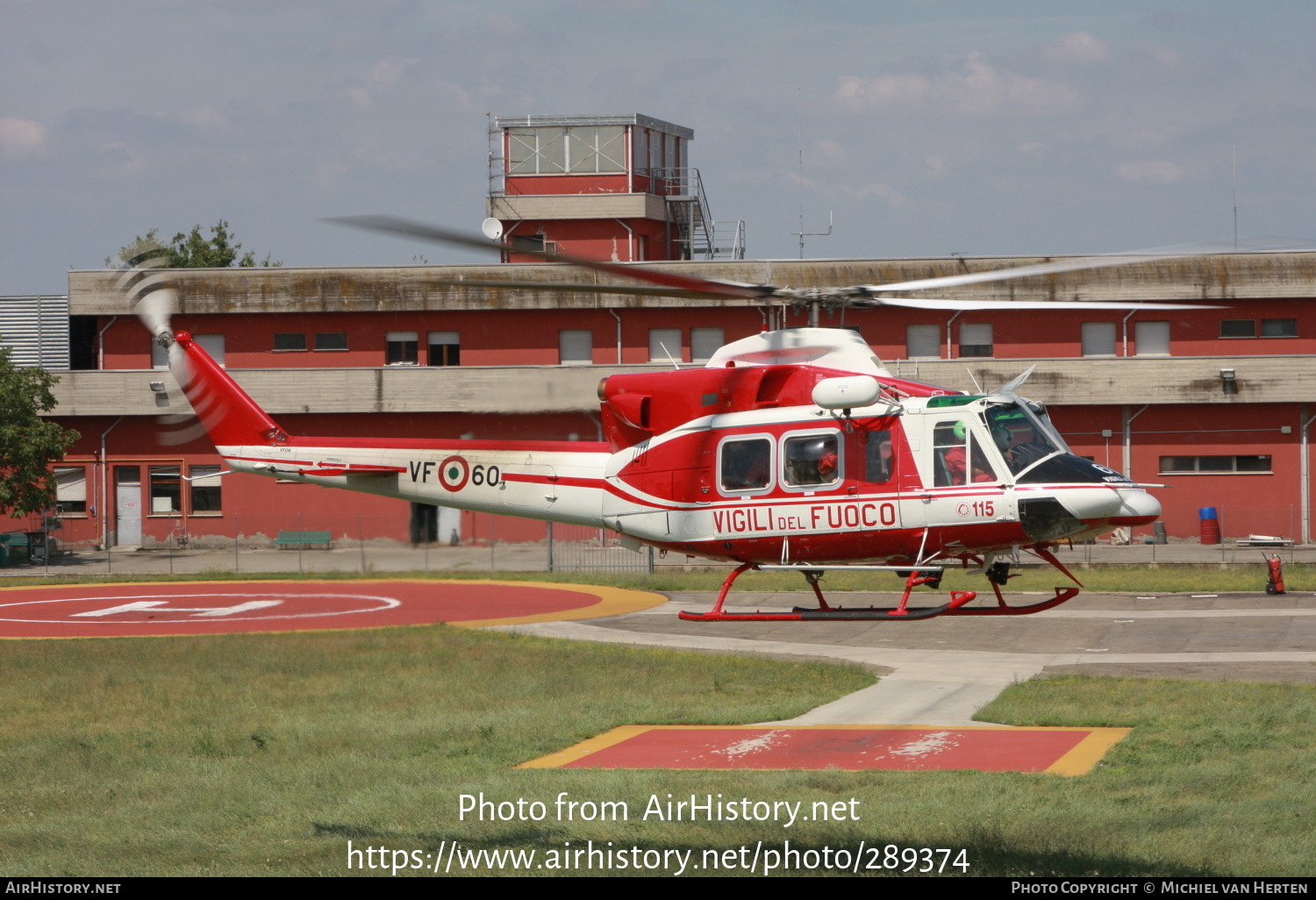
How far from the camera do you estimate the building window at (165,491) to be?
167 ft

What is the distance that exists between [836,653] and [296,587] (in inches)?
835

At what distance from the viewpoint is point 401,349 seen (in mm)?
46031

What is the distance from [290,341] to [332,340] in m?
3.45

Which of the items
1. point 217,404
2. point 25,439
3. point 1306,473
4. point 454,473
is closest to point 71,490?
point 25,439

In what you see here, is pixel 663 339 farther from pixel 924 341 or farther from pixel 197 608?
pixel 197 608

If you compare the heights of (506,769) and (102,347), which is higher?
(102,347)

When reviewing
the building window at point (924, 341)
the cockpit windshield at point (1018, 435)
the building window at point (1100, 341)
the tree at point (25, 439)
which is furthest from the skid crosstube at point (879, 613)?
the tree at point (25, 439)

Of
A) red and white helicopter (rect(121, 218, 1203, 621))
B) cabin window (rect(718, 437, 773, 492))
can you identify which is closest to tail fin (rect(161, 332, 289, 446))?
red and white helicopter (rect(121, 218, 1203, 621))

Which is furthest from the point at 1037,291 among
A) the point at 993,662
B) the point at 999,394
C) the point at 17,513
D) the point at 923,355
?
the point at 17,513

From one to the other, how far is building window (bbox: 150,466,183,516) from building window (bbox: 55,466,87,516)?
316 cm

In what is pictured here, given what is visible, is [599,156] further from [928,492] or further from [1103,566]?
[928,492]

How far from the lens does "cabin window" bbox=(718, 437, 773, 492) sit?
1513 cm

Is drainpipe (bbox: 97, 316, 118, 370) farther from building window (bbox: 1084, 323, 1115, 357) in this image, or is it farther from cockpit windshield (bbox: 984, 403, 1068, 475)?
cockpit windshield (bbox: 984, 403, 1068, 475)

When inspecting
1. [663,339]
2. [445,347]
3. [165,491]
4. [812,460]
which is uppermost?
[663,339]
